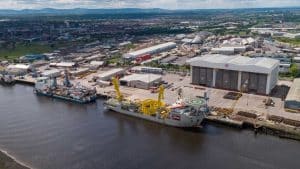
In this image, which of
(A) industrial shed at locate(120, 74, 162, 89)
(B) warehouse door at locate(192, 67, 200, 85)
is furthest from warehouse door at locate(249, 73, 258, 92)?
(A) industrial shed at locate(120, 74, 162, 89)

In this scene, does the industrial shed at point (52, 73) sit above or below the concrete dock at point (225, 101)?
above

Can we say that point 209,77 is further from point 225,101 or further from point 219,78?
point 225,101

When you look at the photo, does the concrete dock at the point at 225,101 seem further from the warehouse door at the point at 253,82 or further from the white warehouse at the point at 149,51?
the white warehouse at the point at 149,51

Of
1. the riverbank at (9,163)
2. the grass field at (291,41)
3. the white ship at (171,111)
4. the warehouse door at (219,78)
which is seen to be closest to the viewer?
the riverbank at (9,163)

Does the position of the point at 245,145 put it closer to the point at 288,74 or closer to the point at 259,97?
the point at 259,97

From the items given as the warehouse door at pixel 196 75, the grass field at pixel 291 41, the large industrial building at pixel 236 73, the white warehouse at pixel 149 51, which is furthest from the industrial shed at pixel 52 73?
the grass field at pixel 291 41

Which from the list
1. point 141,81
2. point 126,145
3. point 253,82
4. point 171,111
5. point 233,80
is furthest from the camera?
point 141,81

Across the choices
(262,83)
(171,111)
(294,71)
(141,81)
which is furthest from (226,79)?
(294,71)
